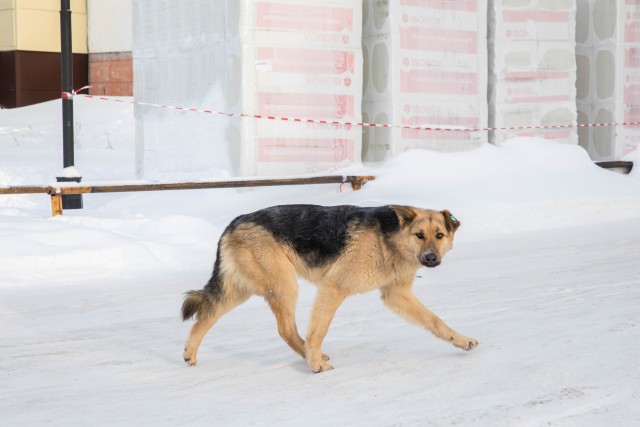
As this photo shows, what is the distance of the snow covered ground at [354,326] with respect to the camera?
5.12 metres

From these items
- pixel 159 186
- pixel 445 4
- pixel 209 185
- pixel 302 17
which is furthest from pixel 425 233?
pixel 445 4

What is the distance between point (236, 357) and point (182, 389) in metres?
0.85

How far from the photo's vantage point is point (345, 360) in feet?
20.3

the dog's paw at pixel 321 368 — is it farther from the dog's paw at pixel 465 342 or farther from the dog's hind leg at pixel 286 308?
the dog's paw at pixel 465 342

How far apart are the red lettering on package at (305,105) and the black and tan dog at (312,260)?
8806mm

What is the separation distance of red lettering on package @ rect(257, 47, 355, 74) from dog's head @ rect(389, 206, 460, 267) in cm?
915

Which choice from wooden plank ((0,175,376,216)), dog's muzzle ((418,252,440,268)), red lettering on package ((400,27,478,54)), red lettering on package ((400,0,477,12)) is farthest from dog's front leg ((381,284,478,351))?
red lettering on package ((400,0,477,12))

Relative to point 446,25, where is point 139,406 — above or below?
below

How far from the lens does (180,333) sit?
715cm

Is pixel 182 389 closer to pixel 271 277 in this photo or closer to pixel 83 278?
pixel 271 277

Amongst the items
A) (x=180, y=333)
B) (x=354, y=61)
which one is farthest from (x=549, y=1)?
(x=180, y=333)

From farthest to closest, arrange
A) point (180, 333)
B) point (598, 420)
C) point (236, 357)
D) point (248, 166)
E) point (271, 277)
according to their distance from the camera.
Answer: point (248, 166), point (180, 333), point (236, 357), point (271, 277), point (598, 420)

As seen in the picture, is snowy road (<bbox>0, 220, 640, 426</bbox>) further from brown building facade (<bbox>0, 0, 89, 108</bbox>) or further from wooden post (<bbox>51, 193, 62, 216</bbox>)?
brown building facade (<bbox>0, 0, 89, 108</bbox>)

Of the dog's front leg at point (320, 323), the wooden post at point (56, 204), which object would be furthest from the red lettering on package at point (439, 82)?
the dog's front leg at point (320, 323)
